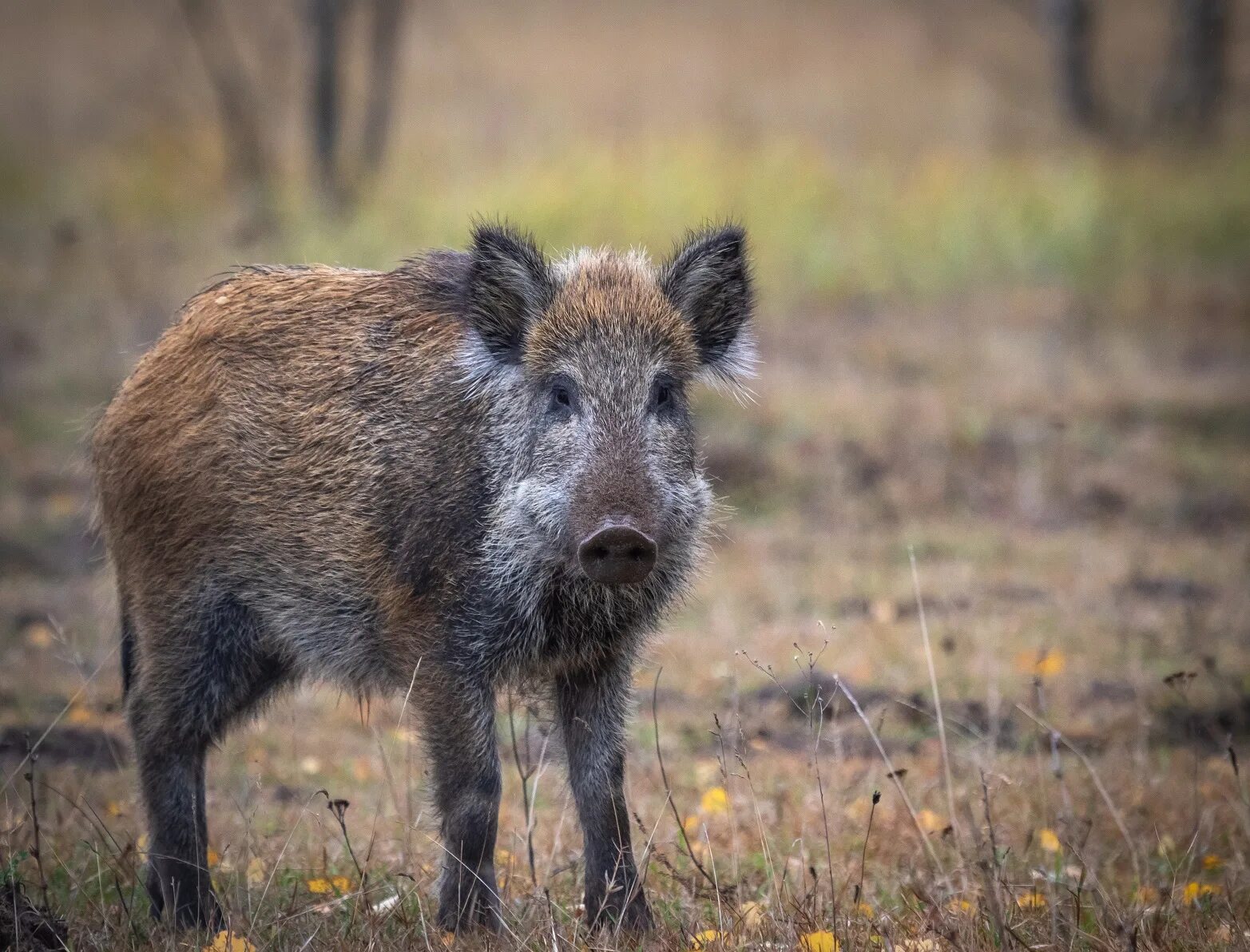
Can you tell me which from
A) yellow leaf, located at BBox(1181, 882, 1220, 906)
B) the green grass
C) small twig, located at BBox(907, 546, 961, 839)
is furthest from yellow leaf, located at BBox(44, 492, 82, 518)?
yellow leaf, located at BBox(1181, 882, 1220, 906)

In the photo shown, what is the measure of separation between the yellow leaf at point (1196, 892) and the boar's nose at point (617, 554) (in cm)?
172

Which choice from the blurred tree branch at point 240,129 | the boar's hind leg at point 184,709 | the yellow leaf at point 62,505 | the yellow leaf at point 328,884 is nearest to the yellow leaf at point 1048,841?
the yellow leaf at point 328,884

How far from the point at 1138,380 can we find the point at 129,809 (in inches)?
380

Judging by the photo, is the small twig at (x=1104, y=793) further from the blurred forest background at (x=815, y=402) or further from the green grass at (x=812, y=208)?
the green grass at (x=812, y=208)

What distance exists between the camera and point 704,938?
3555 millimetres

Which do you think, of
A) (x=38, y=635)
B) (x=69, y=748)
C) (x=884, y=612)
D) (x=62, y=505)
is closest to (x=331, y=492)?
(x=69, y=748)

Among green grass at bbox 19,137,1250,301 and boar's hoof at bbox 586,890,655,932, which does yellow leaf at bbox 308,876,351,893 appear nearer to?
boar's hoof at bbox 586,890,655,932

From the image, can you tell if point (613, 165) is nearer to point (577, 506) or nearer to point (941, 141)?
point (941, 141)

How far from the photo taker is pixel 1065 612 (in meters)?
7.98

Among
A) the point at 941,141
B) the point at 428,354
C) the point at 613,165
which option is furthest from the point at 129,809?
the point at 941,141

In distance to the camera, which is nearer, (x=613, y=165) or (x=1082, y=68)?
(x=613, y=165)

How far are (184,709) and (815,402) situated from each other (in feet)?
25.9

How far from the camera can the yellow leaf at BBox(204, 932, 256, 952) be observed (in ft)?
11.7

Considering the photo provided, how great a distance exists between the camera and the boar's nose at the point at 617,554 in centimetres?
370
